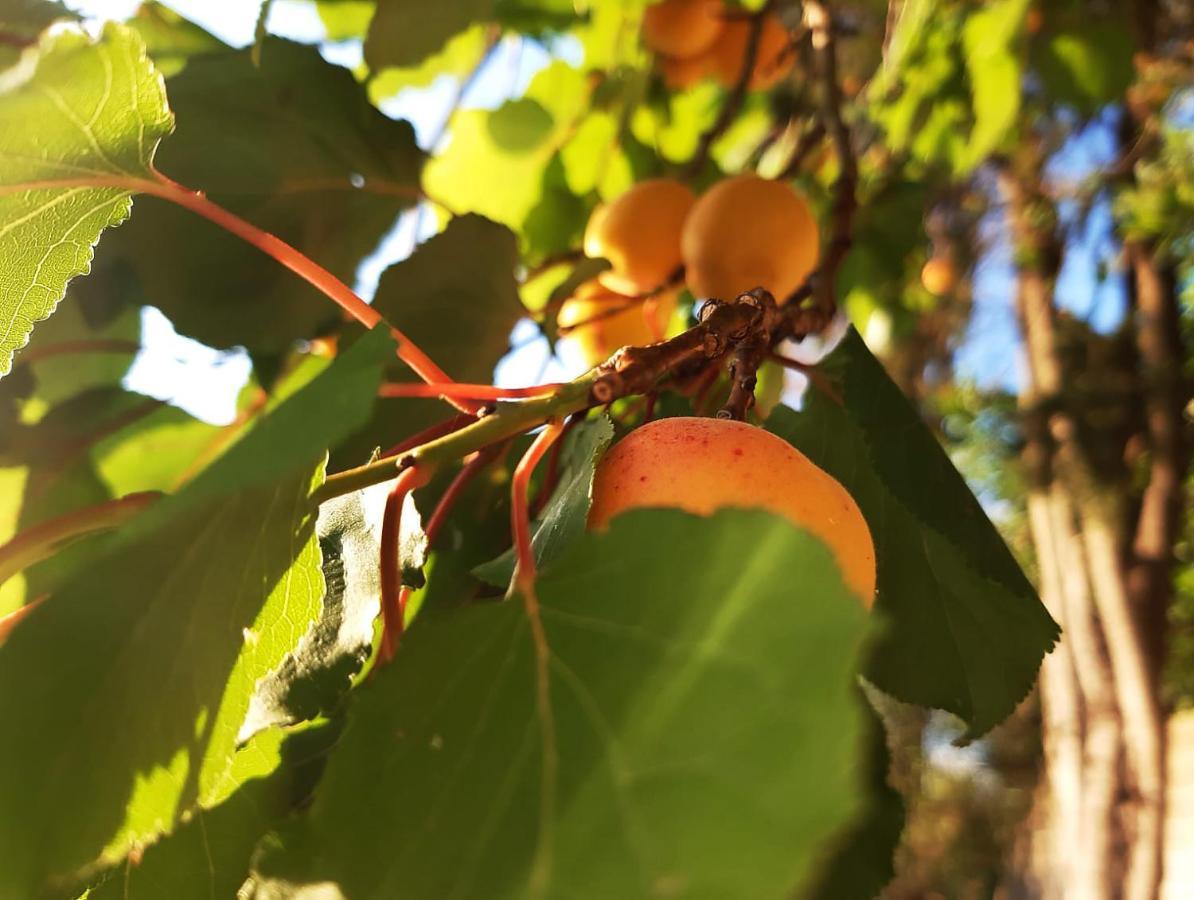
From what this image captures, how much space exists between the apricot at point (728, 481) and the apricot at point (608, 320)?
0.33m

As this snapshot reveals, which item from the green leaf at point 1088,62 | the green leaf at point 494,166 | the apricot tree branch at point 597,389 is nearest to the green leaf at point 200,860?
the apricot tree branch at point 597,389

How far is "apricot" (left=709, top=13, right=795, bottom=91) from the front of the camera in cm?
77

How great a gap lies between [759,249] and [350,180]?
24cm

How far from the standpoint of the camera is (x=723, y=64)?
789 mm

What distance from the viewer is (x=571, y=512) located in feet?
0.81

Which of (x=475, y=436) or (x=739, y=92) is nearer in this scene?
(x=475, y=436)

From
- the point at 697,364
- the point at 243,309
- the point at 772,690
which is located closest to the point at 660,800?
the point at 772,690

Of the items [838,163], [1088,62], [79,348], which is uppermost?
[1088,62]

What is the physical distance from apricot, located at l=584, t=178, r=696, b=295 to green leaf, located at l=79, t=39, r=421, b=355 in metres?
0.15

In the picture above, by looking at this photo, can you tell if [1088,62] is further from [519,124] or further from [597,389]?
[597,389]

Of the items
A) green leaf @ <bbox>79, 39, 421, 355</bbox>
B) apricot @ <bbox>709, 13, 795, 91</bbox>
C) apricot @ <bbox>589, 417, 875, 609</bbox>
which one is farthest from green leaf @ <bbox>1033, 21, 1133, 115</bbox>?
apricot @ <bbox>589, 417, 875, 609</bbox>

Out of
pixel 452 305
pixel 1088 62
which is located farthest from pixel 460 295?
pixel 1088 62

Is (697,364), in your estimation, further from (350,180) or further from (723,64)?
(723,64)

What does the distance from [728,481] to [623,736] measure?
95mm
